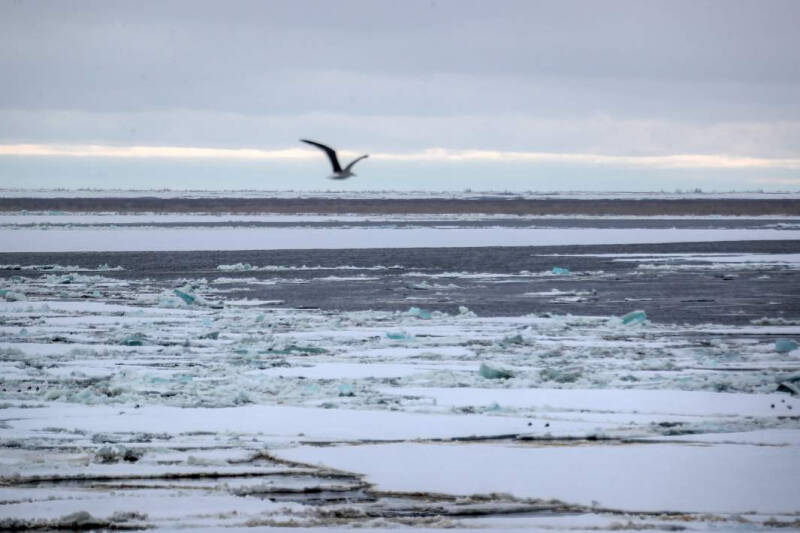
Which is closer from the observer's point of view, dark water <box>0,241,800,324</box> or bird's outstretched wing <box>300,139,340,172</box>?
dark water <box>0,241,800,324</box>

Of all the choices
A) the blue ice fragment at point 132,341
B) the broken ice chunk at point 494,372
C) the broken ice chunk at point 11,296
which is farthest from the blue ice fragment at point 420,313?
the broken ice chunk at point 11,296

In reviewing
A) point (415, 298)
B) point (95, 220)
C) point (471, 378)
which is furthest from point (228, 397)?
point (95, 220)

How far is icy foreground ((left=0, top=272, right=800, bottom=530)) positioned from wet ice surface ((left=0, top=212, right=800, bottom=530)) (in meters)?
0.03

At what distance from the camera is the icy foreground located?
674cm

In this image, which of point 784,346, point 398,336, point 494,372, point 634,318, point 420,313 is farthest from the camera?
point 420,313

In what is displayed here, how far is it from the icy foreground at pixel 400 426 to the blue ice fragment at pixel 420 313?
1.11m

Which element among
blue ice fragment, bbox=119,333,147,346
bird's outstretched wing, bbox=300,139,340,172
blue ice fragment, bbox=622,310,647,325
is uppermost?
bird's outstretched wing, bbox=300,139,340,172

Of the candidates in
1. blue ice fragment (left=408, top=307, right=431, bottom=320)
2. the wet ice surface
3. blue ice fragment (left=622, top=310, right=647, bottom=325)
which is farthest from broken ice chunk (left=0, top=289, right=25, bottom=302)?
blue ice fragment (left=622, top=310, right=647, bottom=325)

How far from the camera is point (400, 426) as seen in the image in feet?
29.3

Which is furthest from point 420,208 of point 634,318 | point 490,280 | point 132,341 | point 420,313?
point 132,341

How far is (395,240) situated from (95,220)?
69.1ft

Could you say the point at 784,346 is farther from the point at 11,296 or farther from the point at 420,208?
the point at 420,208

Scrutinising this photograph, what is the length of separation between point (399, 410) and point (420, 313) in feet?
22.8

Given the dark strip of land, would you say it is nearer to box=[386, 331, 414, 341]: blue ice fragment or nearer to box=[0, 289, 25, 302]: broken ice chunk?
box=[0, 289, 25, 302]: broken ice chunk
